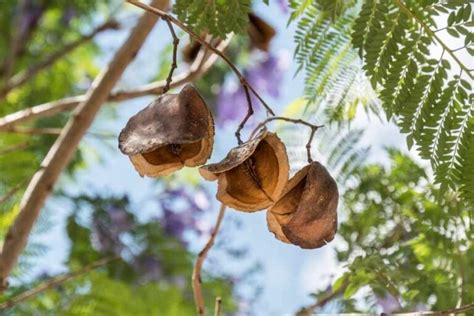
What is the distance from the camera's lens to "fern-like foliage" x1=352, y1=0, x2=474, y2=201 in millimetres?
860

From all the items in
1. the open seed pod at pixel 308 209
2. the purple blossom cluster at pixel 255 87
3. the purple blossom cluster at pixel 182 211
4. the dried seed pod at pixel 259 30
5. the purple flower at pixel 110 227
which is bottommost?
the purple blossom cluster at pixel 182 211

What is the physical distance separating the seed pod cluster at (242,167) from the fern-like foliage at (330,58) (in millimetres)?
222

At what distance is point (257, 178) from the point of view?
76 cm

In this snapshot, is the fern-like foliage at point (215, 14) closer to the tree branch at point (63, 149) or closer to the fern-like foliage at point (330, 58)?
the fern-like foliage at point (330, 58)

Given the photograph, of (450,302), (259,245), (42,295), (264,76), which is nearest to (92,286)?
(42,295)

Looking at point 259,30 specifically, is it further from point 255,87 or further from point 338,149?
point 255,87

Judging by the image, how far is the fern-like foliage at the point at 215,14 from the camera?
2.91 ft

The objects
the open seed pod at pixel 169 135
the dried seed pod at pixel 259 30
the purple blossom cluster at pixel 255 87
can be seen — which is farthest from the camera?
the purple blossom cluster at pixel 255 87

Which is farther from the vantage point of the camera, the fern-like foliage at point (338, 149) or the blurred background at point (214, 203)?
the fern-like foliage at point (338, 149)

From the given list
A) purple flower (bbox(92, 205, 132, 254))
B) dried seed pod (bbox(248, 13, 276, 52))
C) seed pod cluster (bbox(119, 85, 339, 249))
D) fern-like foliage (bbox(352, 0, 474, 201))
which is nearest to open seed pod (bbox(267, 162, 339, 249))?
seed pod cluster (bbox(119, 85, 339, 249))

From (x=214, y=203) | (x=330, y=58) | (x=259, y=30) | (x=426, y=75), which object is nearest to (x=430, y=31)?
(x=426, y=75)

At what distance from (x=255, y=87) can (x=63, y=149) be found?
3.10ft

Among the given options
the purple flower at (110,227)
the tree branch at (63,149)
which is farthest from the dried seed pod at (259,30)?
the purple flower at (110,227)

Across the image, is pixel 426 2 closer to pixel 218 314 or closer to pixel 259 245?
pixel 218 314
